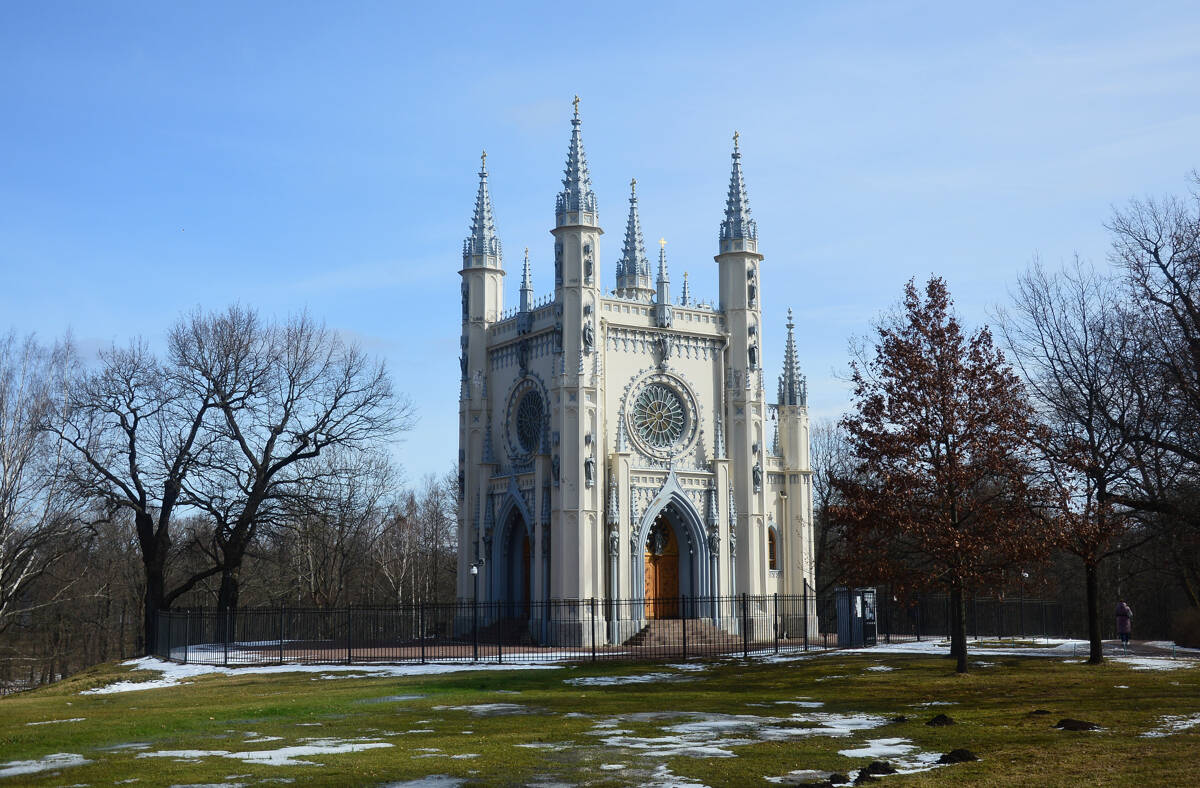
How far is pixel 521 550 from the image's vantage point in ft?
155

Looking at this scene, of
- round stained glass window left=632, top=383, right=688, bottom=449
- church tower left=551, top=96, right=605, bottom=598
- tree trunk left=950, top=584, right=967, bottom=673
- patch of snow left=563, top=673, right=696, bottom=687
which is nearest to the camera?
tree trunk left=950, top=584, right=967, bottom=673

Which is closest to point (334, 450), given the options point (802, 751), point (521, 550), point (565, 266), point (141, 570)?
point (141, 570)

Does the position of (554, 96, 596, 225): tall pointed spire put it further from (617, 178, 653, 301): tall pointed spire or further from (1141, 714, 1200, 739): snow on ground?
(1141, 714, 1200, 739): snow on ground

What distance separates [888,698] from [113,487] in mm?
31031

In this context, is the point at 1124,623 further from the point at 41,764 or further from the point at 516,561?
the point at 41,764

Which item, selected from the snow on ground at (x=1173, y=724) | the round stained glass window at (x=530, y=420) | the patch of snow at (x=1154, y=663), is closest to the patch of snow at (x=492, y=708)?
the snow on ground at (x=1173, y=724)

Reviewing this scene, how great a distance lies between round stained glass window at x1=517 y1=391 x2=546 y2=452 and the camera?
1799 inches

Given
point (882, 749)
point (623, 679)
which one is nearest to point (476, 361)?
point (623, 679)

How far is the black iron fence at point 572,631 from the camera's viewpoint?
117 feet

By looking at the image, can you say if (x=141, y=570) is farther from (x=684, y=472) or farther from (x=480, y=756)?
(x=480, y=756)

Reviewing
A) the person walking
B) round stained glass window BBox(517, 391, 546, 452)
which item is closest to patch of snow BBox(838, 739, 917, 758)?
the person walking

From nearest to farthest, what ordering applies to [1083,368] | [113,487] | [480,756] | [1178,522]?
[480,756]
[1178,522]
[1083,368]
[113,487]

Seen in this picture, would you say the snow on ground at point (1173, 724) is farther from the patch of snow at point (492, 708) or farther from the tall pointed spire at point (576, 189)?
the tall pointed spire at point (576, 189)

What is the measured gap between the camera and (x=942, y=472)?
86.3 ft
